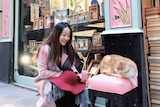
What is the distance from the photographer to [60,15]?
414 centimetres

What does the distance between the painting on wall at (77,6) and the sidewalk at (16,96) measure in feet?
5.62

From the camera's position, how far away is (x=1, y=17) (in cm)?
560

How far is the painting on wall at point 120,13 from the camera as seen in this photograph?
2613 millimetres

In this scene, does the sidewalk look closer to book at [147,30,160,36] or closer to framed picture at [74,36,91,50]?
framed picture at [74,36,91,50]

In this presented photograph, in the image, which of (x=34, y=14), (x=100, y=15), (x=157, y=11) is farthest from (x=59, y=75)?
(x=34, y=14)

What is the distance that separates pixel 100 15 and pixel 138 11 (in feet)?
2.98

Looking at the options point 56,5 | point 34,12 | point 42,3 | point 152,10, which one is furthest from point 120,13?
point 34,12

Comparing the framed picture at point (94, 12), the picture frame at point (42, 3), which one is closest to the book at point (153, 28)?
the framed picture at point (94, 12)

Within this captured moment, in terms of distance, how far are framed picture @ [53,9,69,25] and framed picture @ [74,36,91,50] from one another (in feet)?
1.66

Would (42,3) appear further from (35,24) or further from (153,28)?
(153,28)

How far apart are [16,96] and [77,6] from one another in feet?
6.53

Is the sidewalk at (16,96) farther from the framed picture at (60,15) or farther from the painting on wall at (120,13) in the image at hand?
the painting on wall at (120,13)

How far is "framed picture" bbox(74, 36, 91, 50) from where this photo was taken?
357 centimetres

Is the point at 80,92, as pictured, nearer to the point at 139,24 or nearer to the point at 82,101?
the point at 82,101
